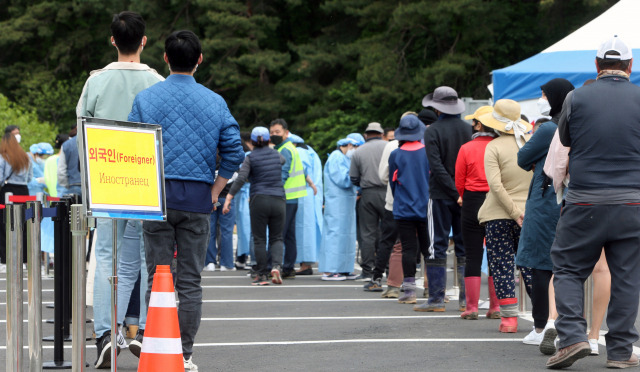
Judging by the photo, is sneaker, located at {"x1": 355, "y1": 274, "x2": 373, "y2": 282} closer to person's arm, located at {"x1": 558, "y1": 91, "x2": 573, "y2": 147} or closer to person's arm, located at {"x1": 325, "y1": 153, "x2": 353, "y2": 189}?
person's arm, located at {"x1": 325, "y1": 153, "x2": 353, "y2": 189}

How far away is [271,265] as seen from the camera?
14.0 m

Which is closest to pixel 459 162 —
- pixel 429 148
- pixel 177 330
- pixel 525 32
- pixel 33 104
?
pixel 429 148

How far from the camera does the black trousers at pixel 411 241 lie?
34.2 feet

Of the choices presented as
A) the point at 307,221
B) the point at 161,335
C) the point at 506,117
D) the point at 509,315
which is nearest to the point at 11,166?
the point at 307,221

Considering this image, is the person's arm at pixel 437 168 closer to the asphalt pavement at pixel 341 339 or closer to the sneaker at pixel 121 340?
the asphalt pavement at pixel 341 339

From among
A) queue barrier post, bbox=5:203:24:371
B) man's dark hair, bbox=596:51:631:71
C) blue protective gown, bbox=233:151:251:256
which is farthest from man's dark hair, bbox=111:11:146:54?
blue protective gown, bbox=233:151:251:256

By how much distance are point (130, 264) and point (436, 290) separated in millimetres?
3730

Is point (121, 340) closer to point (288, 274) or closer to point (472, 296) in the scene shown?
point (472, 296)

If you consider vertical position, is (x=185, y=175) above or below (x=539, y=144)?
below

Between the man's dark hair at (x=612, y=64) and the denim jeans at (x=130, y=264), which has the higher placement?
the man's dark hair at (x=612, y=64)

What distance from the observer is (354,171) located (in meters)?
13.2

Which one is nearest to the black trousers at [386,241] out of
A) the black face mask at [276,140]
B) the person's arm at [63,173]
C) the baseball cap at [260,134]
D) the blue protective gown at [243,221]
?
the baseball cap at [260,134]

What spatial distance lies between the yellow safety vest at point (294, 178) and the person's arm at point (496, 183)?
5518mm

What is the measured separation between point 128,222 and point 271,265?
712cm
